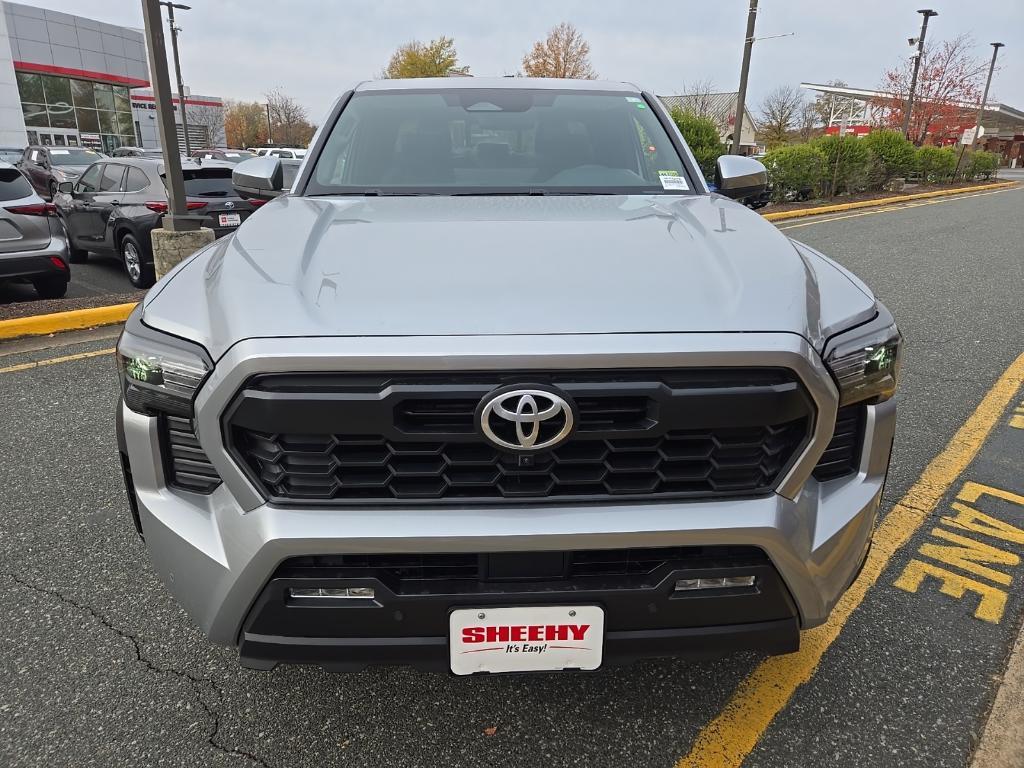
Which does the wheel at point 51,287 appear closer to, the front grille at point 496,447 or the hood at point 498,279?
the hood at point 498,279

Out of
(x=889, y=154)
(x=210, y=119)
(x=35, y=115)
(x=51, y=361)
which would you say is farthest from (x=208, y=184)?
(x=210, y=119)

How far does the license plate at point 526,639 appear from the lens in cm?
156

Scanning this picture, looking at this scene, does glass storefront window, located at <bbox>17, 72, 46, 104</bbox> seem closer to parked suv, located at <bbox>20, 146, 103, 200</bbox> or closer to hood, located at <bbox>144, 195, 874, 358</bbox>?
parked suv, located at <bbox>20, 146, 103, 200</bbox>

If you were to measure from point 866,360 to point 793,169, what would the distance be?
19.1 meters

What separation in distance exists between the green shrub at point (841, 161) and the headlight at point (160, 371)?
844 inches

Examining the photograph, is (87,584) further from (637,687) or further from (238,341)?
(637,687)

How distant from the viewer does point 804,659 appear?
2268 mm

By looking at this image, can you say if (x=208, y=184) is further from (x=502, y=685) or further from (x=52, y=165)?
(x=52, y=165)

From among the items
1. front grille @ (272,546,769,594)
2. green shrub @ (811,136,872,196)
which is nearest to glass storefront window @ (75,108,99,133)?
green shrub @ (811,136,872,196)

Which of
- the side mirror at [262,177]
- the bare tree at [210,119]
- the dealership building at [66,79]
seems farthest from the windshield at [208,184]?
the bare tree at [210,119]

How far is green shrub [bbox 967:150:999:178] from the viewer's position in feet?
105

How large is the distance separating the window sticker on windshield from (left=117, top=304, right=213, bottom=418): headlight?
1.91 metres

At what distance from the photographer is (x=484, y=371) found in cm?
150

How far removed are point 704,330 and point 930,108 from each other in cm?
4880
